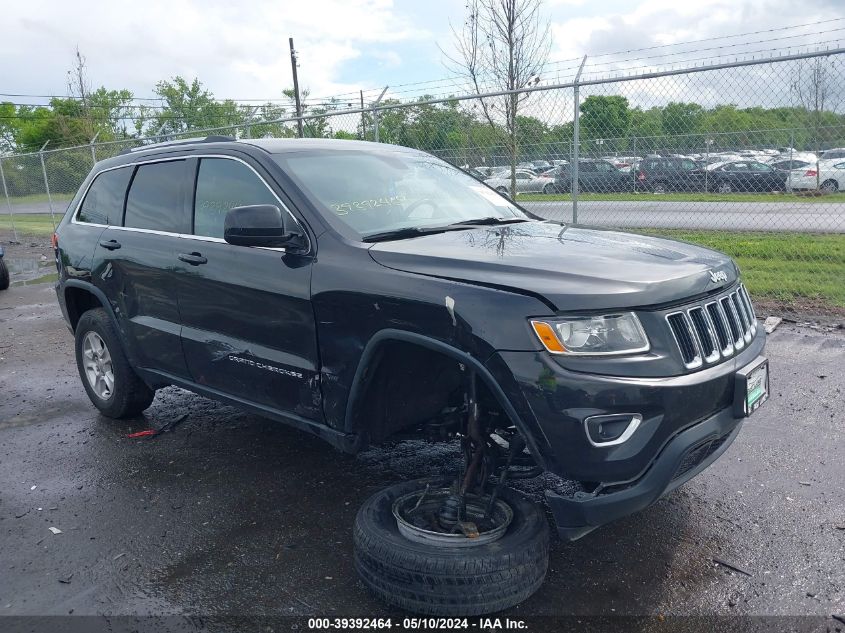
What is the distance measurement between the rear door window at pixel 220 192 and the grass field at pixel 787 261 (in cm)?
506

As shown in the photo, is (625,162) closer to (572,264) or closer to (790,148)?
(790,148)

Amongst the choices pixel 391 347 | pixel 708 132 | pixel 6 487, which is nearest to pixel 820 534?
pixel 391 347

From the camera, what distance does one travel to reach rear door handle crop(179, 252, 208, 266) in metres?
4.09

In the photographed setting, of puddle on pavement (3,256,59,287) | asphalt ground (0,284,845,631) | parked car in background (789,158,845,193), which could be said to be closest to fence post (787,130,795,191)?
parked car in background (789,158,845,193)

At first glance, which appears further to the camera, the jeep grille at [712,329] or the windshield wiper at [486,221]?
the windshield wiper at [486,221]

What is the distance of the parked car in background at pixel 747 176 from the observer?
25.4 ft

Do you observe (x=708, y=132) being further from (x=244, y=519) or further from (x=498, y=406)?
(x=244, y=519)

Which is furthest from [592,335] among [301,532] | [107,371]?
[107,371]

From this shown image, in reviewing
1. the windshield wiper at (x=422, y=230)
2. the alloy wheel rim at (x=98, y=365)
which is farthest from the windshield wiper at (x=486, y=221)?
the alloy wheel rim at (x=98, y=365)

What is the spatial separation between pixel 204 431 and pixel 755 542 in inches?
138

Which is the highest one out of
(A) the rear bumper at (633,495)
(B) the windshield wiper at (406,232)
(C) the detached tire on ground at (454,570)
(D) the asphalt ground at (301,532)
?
(B) the windshield wiper at (406,232)

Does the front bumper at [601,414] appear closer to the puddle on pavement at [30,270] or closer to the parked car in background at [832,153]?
the parked car in background at [832,153]

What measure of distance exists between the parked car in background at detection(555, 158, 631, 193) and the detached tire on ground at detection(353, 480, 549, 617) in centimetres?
603

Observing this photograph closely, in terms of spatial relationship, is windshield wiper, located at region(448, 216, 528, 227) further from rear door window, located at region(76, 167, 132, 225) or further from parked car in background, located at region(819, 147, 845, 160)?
parked car in background, located at region(819, 147, 845, 160)
